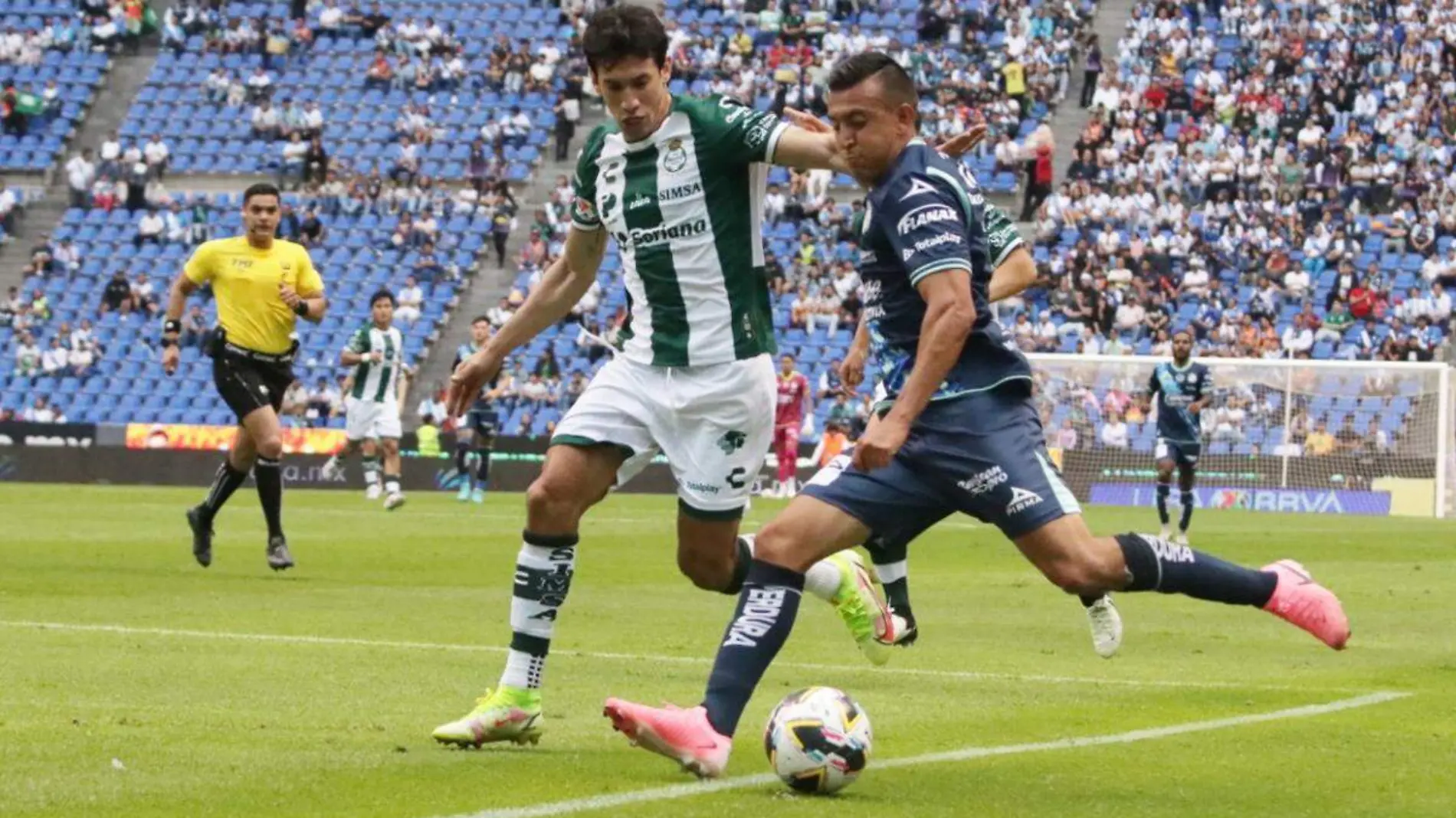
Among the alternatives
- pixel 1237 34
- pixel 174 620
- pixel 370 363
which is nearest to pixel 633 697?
pixel 174 620

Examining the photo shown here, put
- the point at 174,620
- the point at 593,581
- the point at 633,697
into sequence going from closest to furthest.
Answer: the point at 633,697, the point at 174,620, the point at 593,581

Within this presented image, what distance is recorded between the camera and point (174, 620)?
13094mm

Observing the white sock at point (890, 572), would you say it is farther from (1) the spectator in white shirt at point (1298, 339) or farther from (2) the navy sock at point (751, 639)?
(1) the spectator in white shirt at point (1298, 339)

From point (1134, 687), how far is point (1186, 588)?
9.11 ft

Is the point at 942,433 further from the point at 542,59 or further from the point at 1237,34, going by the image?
the point at 542,59

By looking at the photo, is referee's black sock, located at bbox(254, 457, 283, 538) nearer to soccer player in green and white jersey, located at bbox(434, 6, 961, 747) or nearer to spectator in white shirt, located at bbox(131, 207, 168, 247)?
soccer player in green and white jersey, located at bbox(434, 6, 961, 747)

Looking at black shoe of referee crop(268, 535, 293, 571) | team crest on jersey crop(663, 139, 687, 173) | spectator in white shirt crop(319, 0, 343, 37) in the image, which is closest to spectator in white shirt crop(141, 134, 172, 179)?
spectator in white shirt crop(319, 0, 343, 37)

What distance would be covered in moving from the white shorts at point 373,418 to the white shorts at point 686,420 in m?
21.0

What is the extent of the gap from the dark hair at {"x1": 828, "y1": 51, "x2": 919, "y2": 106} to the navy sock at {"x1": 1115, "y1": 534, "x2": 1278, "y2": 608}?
5.26ft

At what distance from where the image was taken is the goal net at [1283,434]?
36000 mm

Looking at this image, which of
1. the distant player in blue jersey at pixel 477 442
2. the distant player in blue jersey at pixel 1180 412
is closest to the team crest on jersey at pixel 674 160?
the distant player in blue jersey at pixel 1180 412

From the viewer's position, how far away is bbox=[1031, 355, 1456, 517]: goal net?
118 feet

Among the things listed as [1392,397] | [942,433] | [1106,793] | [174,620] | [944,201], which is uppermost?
[944,201]

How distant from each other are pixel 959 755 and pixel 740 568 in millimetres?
1390
